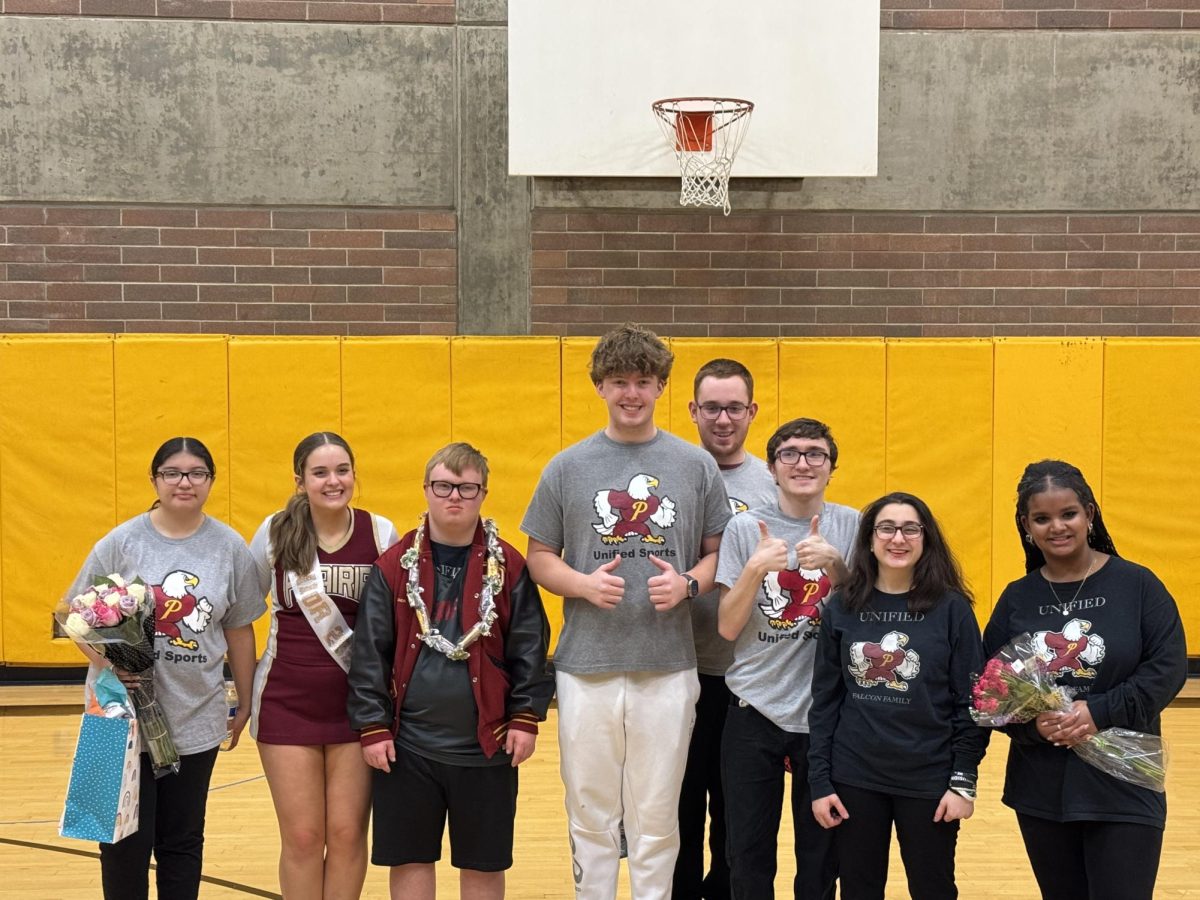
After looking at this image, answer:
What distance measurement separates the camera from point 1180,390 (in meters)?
8.50

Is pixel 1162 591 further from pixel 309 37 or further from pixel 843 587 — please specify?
pixel 309 37

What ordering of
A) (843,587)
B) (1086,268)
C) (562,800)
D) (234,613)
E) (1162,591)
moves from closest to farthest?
(1162,591) → (843,587) → (234,613) → (562,800) → (1086,268)

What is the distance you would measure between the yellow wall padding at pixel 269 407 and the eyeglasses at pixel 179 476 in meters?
4.51

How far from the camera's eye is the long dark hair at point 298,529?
3688 millimetres

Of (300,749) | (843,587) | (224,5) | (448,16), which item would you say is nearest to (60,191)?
(224,5)

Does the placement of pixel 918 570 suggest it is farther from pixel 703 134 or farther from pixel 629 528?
pixel 703 134

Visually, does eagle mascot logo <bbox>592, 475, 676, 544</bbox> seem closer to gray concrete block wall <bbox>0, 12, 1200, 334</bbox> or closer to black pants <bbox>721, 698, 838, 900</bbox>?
black pants <bbox>721, 698, 838, 900</bbox>

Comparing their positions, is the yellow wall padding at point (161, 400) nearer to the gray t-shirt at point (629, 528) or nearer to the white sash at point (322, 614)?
the white sash at point (322, 614)

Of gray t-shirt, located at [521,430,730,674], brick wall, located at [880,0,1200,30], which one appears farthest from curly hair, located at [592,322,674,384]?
brick wall, located at [880,0,1200,30]

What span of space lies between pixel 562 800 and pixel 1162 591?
353 cm

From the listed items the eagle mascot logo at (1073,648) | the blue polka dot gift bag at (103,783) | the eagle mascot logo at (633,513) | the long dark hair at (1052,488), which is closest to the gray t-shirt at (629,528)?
the eagle mascot logo at (633,513)

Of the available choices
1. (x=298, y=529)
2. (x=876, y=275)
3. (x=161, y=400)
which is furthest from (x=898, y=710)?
(x=161, y=400)

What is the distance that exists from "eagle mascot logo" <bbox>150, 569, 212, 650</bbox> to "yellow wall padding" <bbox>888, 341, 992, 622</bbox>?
574cm

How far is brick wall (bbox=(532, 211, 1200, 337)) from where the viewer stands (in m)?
8.83
